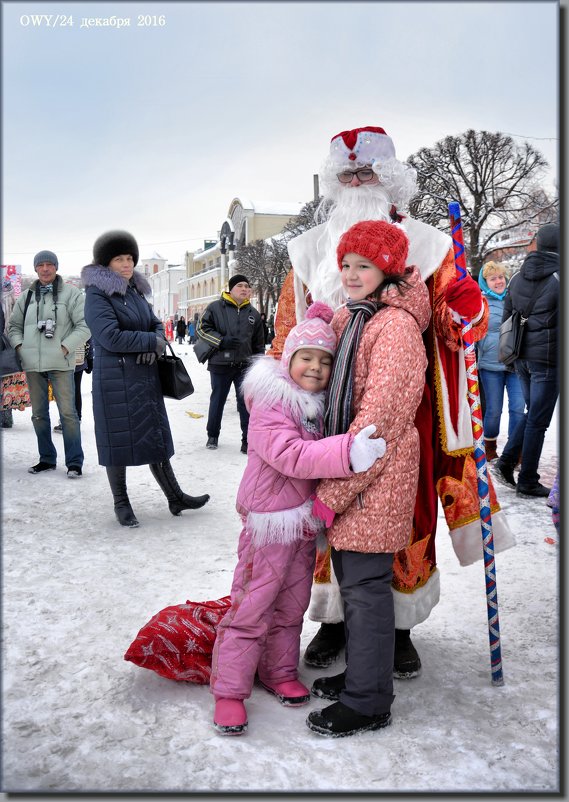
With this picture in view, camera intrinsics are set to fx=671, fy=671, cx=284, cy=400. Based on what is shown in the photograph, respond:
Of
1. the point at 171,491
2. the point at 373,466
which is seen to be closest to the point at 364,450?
the point at 373,466

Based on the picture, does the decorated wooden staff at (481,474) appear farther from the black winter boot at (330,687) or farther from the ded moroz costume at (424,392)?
the black winter boot at (330,687)

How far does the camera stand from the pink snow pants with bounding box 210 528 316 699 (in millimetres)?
2223

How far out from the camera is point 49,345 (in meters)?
5.59

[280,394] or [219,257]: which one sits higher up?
[219,257]

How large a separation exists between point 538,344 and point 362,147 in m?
2.74

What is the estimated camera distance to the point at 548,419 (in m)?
4.79

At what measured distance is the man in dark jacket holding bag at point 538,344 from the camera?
478 cm

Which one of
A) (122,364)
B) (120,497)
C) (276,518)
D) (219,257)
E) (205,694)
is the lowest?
(205,694)

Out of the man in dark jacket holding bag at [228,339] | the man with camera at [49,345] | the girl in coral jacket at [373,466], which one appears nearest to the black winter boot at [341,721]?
the girl in coral jacket at [373,466]

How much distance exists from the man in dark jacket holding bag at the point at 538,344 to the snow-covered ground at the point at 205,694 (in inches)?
29.7

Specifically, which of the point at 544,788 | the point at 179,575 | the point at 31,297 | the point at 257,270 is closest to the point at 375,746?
the point at 544,788

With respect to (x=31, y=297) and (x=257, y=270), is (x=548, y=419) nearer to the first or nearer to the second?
(x=31, y=297)

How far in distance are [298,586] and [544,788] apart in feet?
3.07

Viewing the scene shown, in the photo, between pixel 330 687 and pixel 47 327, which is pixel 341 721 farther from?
pixel 47 327
